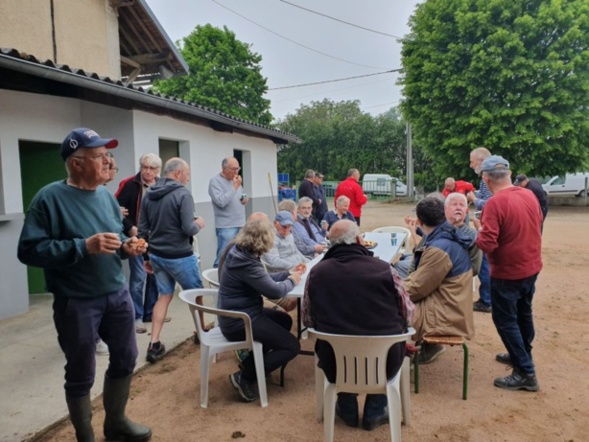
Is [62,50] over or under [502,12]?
A: under

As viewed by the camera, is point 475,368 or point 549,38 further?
point 549,38

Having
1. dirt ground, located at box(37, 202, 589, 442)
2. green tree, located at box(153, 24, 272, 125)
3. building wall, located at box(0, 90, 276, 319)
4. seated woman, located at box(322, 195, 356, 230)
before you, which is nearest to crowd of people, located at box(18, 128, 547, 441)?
dirt ground, located at box(37, 202, 589, 442)

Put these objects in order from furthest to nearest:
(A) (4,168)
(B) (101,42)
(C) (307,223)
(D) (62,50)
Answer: (B) (101,42), (D) (62,50), (C) (307,223), (A) (4,168)

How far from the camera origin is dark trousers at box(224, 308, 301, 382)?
3104 mm

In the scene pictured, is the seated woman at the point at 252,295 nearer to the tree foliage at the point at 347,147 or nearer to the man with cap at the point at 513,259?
the man with cap at the point at 513,259

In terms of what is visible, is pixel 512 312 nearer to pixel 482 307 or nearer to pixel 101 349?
pixel 482 307

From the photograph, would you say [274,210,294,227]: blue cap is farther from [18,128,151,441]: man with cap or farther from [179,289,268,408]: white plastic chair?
[18,128,151,441]: man with cap

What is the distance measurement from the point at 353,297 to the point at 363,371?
43 cm

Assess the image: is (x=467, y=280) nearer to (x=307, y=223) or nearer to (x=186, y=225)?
(x=186, y=225)

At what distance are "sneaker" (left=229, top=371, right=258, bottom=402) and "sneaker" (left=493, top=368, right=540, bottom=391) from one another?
1.85 m

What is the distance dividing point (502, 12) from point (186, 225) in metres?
17.1

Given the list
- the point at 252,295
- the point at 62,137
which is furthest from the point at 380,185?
the point at 252,295

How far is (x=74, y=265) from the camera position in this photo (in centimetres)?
225

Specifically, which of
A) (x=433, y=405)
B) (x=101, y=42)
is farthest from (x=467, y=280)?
(x=101, y=42)
